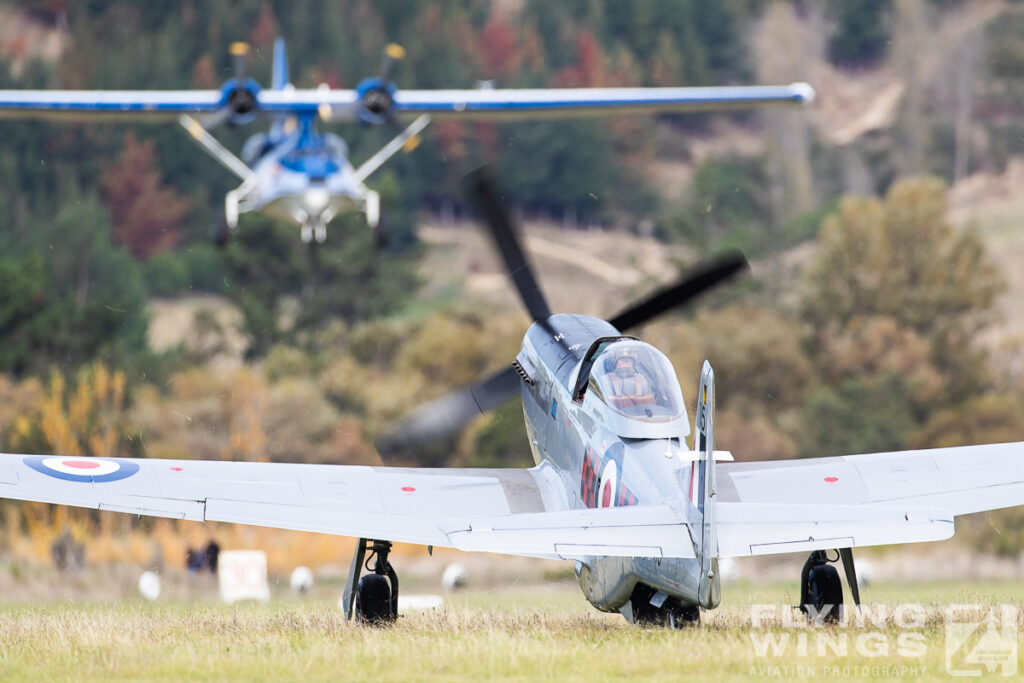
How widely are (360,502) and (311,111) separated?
3259cm

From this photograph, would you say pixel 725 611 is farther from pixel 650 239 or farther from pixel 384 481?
pixel 650 239

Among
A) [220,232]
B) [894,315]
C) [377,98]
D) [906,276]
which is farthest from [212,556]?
Result: [906,276]

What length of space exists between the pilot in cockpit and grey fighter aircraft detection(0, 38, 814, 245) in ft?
80.0

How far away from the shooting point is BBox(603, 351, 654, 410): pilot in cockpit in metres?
12.2

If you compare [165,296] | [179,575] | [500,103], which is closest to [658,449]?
[179,575]

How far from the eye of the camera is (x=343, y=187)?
40.6m

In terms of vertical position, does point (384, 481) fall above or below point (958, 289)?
below

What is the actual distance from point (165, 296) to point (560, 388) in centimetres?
7216

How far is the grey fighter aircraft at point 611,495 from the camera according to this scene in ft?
34.3

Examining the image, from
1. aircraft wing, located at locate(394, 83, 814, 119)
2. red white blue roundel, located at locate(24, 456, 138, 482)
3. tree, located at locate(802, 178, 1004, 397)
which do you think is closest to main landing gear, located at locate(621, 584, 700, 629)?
red white blue roundel, located at locate(24, 456, 138, 482)

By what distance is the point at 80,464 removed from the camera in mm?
12383

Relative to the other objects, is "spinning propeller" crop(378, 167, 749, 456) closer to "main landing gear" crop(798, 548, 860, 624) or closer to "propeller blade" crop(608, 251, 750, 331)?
"propeller blade" crop(608, 251, 750, 331)

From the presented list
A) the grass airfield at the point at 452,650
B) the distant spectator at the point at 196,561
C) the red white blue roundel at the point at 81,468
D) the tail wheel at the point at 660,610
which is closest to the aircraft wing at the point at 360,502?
the red white blue roundel at the point at 81,468

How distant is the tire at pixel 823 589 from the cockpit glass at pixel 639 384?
1.71 meters
